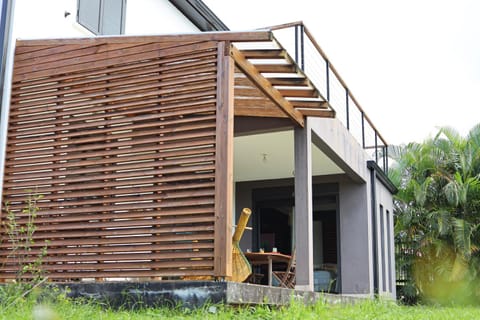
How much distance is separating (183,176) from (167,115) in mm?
615

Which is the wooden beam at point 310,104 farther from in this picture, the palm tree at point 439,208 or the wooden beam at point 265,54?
the palm tree at point 439,208

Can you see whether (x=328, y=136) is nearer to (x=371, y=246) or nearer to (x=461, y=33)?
(x=371, y=246)

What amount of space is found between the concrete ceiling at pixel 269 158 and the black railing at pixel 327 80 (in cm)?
88

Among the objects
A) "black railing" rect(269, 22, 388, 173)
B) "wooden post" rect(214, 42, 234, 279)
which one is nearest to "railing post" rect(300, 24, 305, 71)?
"black railing" rect(269, 22, 388, 173)

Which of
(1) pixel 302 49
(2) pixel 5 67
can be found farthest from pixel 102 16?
(1) pixel 302 49

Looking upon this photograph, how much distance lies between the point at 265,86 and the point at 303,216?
217 centimetres

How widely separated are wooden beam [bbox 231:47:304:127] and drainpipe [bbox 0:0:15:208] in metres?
2.49

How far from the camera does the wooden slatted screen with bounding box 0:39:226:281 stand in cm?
554

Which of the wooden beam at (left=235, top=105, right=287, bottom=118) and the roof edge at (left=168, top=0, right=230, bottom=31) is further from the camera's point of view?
the roof edge at (left=168, top=0, right=230, bottom=31)

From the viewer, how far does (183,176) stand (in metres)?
5.59

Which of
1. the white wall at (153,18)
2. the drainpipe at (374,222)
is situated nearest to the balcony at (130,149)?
the white wall at (153,18)

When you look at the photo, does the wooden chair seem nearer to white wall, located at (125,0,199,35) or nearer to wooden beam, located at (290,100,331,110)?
wooden beam, located at (290,100,331,110)

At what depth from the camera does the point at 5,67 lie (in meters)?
6.64

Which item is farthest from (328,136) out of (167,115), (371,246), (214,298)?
(214,298)
